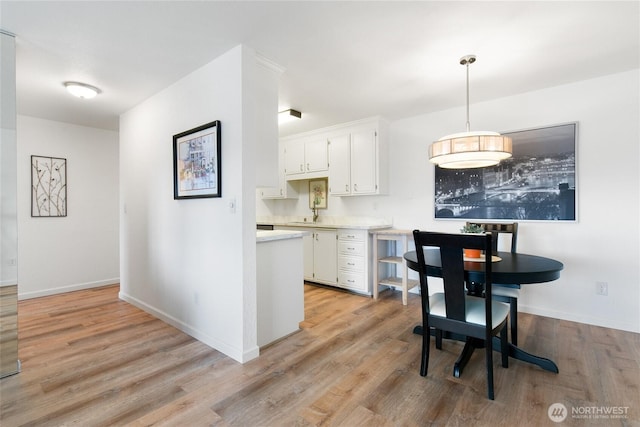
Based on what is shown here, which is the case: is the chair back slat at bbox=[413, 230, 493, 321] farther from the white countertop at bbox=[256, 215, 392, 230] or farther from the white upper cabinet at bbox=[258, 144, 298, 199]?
the white upper cabinet at bbox=[258, 144, 298, 199]

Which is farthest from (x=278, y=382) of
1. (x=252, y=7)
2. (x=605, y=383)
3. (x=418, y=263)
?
(x=252, y=7)

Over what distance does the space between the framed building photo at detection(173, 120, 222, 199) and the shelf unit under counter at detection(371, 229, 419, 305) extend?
7.13 ft

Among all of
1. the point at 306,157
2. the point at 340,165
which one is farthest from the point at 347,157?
the point at 306,157

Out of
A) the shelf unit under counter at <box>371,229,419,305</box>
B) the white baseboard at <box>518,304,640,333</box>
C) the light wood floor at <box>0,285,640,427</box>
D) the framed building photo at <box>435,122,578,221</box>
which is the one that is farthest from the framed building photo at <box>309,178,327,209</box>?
the white baseboard at <box>518,304,640,333</box>

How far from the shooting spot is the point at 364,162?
Answer: 4.18 m

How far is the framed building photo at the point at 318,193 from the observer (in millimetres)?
5004

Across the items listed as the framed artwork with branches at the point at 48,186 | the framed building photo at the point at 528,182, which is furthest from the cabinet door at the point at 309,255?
the framed artwork with branches at the point at 48,186

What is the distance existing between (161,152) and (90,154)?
7.25ft

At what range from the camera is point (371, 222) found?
4430 mm

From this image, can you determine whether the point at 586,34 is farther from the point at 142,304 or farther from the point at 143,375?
the point at 142,304

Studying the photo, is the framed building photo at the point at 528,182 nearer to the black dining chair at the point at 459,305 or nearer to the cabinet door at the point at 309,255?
the black dining chair at the point at 459,305

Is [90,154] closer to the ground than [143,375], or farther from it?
farther from it

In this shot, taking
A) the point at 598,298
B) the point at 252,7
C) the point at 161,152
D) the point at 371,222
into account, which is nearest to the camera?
the point at 252,7

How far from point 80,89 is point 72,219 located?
2271 millimetres
